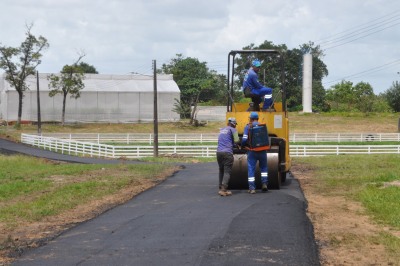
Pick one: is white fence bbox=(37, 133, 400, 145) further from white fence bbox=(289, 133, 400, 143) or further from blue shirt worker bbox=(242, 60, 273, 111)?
blue shirt worker bbox=(242, 60, 273, 111)

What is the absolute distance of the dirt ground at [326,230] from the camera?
8.23 metres

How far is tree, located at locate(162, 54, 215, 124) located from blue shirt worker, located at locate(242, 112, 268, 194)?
239 feet

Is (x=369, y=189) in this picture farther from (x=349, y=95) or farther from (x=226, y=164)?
(x=349, y=95)

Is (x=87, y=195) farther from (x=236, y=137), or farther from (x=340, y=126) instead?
(x=340, y=126)

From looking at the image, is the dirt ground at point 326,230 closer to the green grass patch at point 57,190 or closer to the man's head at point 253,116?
the green grass patch at point 57,190

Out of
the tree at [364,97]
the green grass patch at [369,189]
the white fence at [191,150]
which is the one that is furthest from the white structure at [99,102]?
the green grass patch at [369,189]

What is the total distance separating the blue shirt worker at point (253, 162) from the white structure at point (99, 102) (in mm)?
62154

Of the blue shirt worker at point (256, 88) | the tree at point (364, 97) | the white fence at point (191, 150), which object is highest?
the tree at point (364, 97)

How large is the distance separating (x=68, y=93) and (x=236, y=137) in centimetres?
6356

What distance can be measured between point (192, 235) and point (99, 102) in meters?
68.2

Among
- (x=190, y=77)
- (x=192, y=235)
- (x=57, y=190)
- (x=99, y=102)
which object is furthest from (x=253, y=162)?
(x=190, y=77)

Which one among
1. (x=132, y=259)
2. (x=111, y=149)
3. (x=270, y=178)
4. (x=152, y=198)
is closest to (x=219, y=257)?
(x=132, y=259)

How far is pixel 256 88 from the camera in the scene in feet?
50.9

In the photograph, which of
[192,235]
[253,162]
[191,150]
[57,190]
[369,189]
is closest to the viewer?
[192,235]
